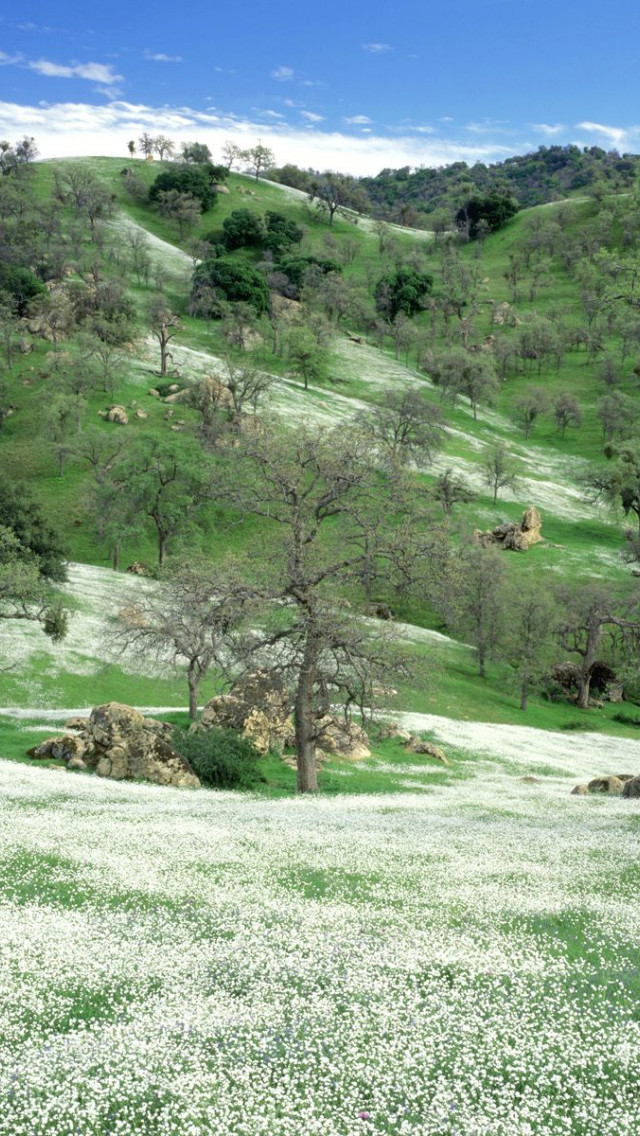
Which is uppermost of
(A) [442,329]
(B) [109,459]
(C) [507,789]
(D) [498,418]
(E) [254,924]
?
(A) [442,329]

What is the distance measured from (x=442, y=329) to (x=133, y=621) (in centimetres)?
15117

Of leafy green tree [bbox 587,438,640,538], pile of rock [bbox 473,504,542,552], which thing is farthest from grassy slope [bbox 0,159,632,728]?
leafy green tree [bbox 587,438,640,538]

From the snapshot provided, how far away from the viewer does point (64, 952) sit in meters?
12.5

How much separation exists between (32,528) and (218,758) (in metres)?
34.9

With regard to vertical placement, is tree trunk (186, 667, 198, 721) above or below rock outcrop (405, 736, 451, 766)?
above

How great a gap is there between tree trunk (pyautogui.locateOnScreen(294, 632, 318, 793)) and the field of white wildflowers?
1261cm

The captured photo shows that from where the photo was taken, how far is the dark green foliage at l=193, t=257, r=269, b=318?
172750 mm

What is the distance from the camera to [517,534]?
109 m

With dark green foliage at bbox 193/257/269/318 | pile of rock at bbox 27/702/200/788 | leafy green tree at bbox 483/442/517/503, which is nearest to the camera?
pile of rock at bbox 27/702/200/788

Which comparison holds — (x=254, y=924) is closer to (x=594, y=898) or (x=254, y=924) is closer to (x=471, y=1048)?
(x=471, y=1048)

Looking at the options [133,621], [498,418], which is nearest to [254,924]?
[133,621]

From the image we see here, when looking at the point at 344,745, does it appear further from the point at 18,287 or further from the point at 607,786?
the point at 18,287

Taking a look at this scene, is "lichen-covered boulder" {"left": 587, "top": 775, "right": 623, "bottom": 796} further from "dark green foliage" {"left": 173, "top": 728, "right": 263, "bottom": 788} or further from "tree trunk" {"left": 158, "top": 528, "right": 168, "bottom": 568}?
"tree trunk" {"left": 158, "top": 528, "right": 168, "bottom": 568}

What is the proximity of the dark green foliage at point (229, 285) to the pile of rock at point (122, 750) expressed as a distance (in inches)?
5713
